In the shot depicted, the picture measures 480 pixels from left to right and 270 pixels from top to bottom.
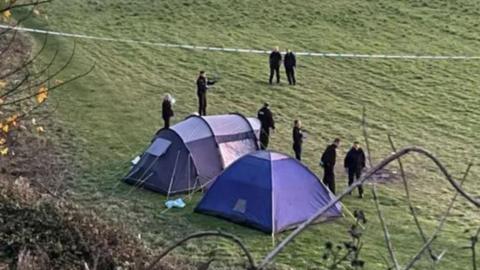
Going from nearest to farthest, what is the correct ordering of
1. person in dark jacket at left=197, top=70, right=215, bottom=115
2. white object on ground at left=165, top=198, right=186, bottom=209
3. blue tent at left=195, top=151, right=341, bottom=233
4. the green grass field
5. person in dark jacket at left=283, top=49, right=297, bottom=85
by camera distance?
blue tent at left=195, top=151, right=341, bottom=233 < the green grass field < white object on ground at left=165, top=198, right=186, bottom=209 < person in dark jacket at left=197, top=70, right=215, bottom=115 < person in dark jacket at left=283, top=49, right=297, bottom=85

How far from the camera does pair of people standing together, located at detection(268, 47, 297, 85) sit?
28.0 meters

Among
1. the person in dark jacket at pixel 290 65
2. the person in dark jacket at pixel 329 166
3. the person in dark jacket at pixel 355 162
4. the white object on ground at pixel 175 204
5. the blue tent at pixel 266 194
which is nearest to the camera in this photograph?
the blue tent at pixel 266 194

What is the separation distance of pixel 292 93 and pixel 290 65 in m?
1.29

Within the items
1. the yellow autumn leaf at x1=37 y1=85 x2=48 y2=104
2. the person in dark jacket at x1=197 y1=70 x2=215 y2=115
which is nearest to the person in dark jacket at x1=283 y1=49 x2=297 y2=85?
the person in dark jacket at x1=197 y1=70 x2=215 y2=115

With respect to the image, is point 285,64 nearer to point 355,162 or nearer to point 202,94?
point 202,94

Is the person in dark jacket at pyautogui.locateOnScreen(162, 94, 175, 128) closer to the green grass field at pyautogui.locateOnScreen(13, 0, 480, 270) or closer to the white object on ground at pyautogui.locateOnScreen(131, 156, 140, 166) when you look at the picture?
the green grass field at pyautogui.locateOnScreen(13, 0, 480, 270)

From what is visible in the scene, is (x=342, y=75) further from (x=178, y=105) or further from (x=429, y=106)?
(x=178, y=105)

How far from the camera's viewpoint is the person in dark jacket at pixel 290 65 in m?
28.0

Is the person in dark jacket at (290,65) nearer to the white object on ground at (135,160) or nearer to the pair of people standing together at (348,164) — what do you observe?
the white object on ground at (135,160)

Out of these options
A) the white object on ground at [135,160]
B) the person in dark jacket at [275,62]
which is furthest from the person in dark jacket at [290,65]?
the white object on ground at [135,160]

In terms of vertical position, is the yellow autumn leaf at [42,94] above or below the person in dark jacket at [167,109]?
above

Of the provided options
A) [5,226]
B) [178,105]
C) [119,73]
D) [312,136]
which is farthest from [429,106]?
[5,226]

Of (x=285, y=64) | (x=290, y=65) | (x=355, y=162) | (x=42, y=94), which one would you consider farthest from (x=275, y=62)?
(x=42, y=94)

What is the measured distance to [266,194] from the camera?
1561 centimetres
